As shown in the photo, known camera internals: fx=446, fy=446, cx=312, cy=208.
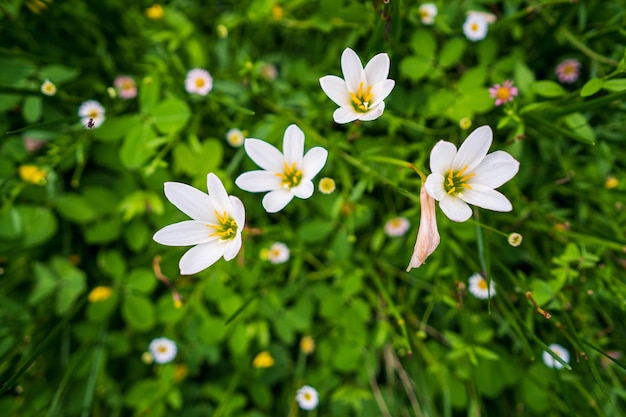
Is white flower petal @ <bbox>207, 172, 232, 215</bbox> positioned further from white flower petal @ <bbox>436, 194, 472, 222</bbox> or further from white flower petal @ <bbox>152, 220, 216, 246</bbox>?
white flower petal @ <bbox>436, 194, 472, 222</bbox>

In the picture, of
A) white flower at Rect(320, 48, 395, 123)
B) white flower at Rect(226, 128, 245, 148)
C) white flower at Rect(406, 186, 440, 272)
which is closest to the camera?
white flower at Rect(406, 186, 440, 272)

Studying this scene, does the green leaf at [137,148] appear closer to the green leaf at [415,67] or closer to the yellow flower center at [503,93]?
the green leaf at [415,67]

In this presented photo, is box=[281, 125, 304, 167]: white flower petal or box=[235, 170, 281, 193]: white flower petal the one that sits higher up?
box=[281, 125, 304, 167]: white flower petal

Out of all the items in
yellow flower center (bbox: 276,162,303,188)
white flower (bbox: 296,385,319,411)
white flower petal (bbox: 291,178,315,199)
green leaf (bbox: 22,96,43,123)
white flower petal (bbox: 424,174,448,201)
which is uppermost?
white flower petal (bbox: 424,174,448,201)

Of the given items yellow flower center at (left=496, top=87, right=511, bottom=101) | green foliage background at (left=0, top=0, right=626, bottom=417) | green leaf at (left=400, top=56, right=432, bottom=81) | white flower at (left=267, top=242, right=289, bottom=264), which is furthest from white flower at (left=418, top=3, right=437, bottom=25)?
white flower at (left=267, top=242, right=289, bottom=264)

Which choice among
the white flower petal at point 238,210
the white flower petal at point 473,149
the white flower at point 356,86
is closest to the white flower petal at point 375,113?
the white flower at point 356,86

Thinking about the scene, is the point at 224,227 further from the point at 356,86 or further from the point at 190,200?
the point at 356,86

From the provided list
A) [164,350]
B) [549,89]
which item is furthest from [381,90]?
[164,350]
